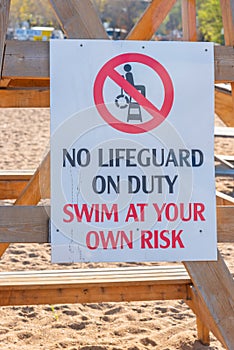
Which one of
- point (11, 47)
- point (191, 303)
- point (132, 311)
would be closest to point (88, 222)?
point (11, 47)

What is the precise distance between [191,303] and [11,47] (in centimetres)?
188

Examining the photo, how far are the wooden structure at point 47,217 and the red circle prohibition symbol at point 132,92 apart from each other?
0.17 meters

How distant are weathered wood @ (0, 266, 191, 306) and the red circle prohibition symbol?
1.32 m

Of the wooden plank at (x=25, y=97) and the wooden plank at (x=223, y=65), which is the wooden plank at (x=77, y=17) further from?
the wooden plank at (x=25, y=97)

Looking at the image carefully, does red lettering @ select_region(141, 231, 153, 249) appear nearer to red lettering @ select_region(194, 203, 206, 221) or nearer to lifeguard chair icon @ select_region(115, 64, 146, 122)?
red lettering @ select_region(194, 203, 206, 221)

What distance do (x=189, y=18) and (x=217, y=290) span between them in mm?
1892

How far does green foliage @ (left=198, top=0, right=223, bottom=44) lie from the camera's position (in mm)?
45781

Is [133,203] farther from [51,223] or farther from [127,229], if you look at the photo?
[51,223]

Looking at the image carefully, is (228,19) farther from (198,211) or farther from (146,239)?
(146,239)

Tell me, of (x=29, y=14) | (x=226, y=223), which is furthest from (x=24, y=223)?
(x=29, y=14)

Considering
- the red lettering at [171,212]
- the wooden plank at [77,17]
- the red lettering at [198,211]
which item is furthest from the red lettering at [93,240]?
the wooden plank at [77,17]

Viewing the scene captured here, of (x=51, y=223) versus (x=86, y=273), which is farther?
(x=86, y=273)

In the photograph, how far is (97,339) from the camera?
4305mm

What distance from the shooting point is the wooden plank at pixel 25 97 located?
158 inches
